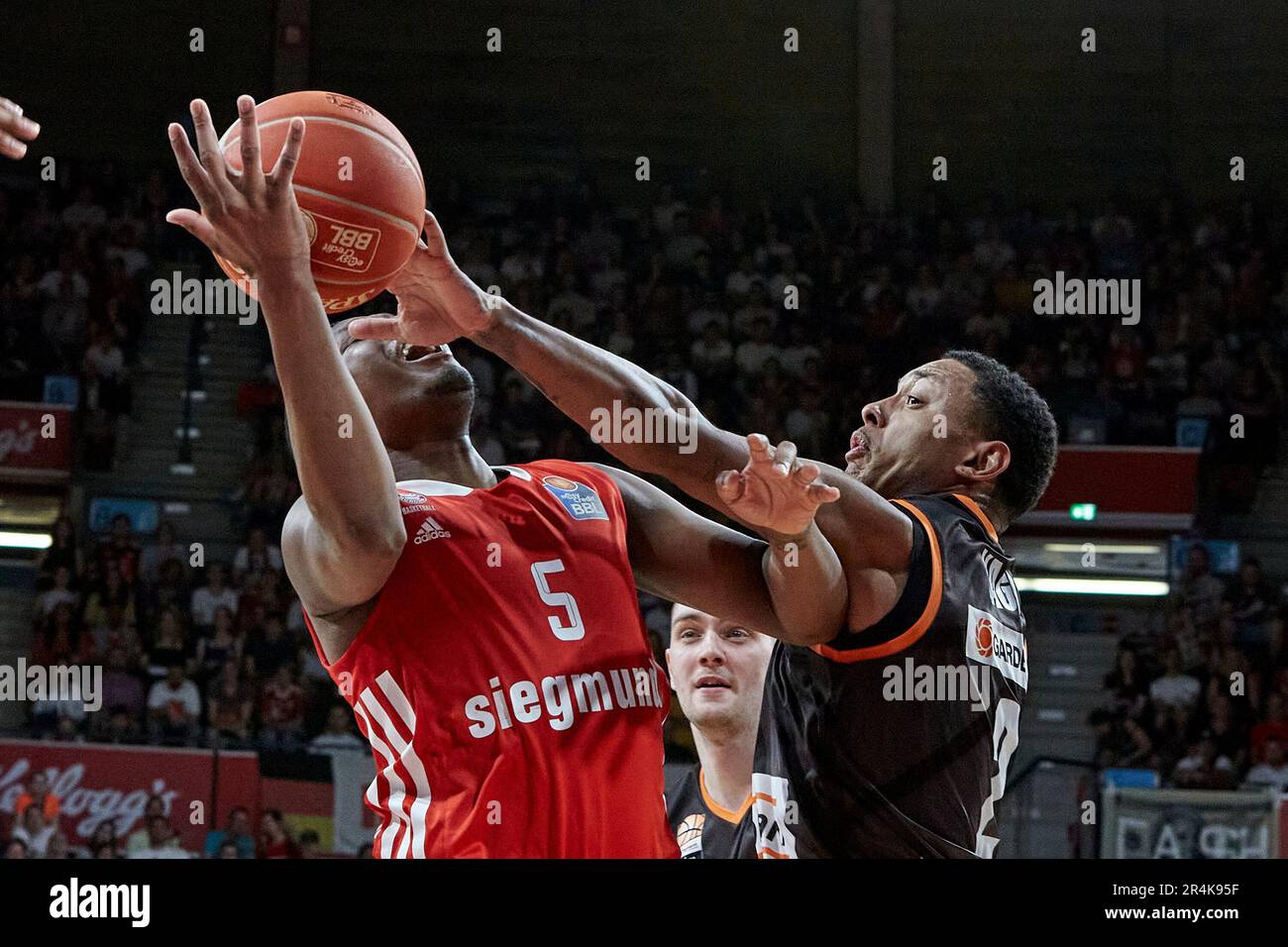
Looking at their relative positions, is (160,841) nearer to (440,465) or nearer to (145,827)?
(145,827)

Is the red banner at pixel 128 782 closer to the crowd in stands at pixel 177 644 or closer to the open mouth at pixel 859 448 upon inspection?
the crowd in stands at pixel 177 644

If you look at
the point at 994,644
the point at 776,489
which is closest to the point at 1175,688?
the point at 994,644

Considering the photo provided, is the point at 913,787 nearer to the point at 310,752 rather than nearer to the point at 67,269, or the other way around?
the point at 310,752

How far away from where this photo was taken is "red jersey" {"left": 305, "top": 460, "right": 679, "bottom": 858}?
2770mm

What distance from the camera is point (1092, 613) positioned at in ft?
32.7

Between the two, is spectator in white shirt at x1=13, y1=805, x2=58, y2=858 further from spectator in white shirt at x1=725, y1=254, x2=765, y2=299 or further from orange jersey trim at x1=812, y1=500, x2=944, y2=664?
spectator in white shirt at x1=725, y1=254, x2=765, y2=299

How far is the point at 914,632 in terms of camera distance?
2.80 m

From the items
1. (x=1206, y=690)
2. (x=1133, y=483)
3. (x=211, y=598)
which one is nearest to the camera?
(x=1206, y=690)

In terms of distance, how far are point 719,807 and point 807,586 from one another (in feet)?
5.02

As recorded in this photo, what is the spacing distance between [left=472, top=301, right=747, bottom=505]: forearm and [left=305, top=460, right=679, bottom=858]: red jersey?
249mm

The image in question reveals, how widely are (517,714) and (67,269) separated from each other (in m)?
9.68

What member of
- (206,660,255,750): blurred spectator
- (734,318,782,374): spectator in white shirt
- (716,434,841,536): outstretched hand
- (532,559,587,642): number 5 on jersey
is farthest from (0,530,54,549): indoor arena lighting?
(716,434,841,536): outstretched hand

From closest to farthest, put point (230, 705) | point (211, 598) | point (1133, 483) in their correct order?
point (230, 705) → point (211, 598) → point (1133, 483)

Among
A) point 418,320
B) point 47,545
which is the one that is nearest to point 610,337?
point 47,545
